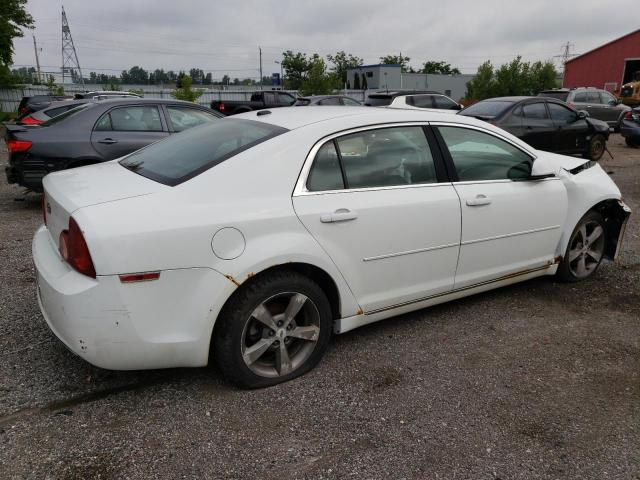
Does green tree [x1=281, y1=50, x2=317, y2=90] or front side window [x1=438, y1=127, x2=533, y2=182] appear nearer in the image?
front side window [x1=438, y1=127, x2=533, y2=182]

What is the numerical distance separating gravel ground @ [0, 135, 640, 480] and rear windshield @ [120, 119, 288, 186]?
3.99 feet

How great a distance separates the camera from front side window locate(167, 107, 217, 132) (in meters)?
7.59

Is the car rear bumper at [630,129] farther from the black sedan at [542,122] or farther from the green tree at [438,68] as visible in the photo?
the green tree at [438,68]

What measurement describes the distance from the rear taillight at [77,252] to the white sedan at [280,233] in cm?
1

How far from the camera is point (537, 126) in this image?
1035 centimetres

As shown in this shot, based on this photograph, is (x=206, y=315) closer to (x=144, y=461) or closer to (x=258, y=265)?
(x=258, y=265)

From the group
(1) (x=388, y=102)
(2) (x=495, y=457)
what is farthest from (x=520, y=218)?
(1) (x=388, y=102)

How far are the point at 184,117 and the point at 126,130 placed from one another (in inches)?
33.3

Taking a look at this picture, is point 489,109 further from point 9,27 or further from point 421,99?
point 9,27

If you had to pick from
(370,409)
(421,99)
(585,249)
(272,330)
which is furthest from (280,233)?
(421,99)

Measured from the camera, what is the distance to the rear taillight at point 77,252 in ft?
8.11

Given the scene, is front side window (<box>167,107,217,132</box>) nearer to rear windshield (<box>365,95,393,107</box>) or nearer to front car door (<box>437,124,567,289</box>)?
front car door (<box>437,124,567,289</box>)

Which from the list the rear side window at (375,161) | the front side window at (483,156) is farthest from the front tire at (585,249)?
the rear side window at (375,161)

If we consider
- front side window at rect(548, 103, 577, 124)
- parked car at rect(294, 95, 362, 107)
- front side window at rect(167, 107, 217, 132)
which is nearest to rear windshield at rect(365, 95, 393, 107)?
parked car at rect(294, 95, 362, 107)
